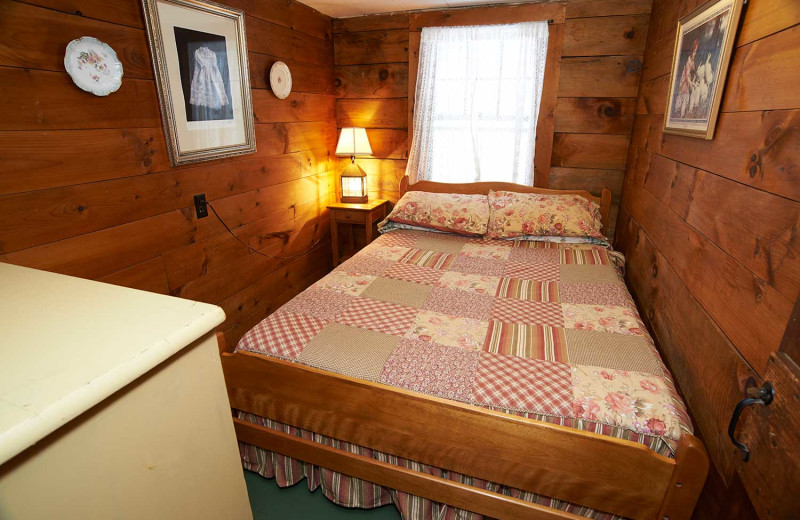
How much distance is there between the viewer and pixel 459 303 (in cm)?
167

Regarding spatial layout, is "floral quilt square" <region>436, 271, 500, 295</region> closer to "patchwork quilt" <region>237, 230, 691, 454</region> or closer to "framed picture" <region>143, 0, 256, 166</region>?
"patchwork quilt" <region>237, 230, 691, 454</region>

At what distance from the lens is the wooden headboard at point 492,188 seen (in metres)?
2.69

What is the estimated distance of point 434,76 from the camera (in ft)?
9.36

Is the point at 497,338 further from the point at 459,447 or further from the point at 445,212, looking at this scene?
the point at 445,212

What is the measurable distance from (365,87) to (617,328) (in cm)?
246

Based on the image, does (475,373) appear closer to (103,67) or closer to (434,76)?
(103,67)

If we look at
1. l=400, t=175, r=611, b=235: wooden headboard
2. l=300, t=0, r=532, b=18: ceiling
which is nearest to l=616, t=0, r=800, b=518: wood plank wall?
l=400, t=175, r=611, b=235: wooden headboard

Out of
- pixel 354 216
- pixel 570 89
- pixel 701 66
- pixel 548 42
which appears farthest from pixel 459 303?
pixel 548 42

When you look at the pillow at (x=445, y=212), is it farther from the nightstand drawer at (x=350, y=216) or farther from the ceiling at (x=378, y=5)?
the ceiling at (x=378, y=5)

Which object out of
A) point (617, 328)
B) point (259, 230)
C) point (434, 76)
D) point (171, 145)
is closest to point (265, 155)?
point (259, 230)

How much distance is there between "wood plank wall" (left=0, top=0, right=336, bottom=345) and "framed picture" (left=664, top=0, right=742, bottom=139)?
2067mm

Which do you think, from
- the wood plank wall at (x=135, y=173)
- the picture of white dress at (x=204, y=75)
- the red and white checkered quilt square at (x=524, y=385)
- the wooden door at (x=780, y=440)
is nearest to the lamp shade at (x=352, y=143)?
the wood plank wall at (x=135, y=173)

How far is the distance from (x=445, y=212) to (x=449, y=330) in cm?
125

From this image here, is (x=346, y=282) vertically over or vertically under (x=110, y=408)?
under
